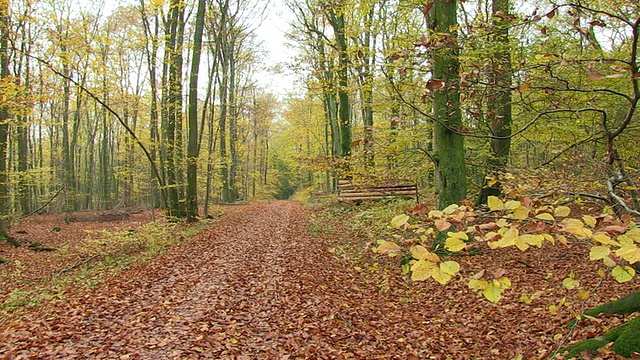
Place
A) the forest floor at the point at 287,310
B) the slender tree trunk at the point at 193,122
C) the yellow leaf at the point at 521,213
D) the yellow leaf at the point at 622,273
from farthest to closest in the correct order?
1. the slender tree trunk at the point at 193,122
2. the forest floor at the point at 287,310
3. the yellow leaf at the point at 622,273
4. the yellow leaf at the point at 521,213

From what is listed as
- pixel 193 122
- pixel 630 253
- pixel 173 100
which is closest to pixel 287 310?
pixel 630 253

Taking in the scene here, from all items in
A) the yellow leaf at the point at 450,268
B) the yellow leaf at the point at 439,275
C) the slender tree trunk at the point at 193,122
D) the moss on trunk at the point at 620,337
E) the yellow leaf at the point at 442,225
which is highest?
the slender tree trunk at the point at 193,122

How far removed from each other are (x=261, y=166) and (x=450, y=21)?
36482 millimetres

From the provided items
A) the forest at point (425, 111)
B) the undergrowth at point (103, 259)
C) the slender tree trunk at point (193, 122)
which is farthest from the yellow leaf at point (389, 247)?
the slender tree trunk at point (193, 122)

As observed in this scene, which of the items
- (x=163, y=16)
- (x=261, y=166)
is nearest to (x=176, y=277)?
(x=163, y=16)

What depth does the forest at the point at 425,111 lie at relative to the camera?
2.07 m

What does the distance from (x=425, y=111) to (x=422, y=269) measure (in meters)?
8.39

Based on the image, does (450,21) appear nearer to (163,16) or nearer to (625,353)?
(625,353)

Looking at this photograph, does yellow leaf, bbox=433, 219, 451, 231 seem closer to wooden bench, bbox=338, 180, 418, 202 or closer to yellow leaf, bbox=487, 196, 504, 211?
yellow leaf, bbox=487, 196, 504, 211

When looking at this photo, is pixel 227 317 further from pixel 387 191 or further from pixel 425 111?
pixel 387 191

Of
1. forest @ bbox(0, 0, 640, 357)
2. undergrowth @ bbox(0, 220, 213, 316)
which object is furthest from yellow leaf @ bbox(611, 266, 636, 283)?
undergrowth @ bbox(0, 220, 213, 316)

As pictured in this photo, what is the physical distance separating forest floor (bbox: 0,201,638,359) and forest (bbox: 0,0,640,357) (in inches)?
26.6

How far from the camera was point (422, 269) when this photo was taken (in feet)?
5.09

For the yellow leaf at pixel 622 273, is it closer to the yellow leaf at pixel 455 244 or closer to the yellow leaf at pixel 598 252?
the yellow leaf at pixel 598 252
